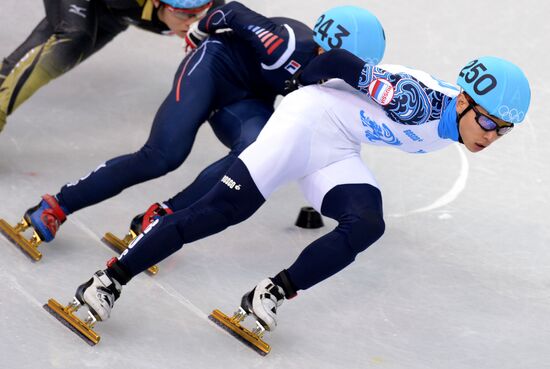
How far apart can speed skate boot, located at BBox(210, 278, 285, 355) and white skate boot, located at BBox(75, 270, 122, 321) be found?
0.56 m

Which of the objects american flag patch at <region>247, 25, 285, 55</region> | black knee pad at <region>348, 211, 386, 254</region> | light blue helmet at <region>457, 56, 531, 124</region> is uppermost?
light blue helmet at <region>457, 56, 531, 124</region>

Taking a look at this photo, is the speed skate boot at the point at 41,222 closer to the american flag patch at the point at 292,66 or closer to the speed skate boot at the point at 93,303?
the speed skate boot at the point at 93,303

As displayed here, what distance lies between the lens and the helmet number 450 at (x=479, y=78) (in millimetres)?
4828

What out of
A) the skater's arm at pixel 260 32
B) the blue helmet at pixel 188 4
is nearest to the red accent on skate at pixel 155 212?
the skater's arm at pixel 260 32

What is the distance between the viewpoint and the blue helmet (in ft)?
21.2

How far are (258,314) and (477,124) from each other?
1288 mm

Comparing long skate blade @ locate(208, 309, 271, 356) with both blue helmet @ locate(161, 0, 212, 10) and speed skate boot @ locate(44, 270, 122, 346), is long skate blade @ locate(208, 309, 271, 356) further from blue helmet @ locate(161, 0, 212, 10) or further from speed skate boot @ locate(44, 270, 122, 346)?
blue helmet @ locate(161, 0, 212, 10)

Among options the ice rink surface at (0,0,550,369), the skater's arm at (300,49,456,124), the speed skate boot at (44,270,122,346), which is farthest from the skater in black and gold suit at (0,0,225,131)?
the speed skate boot at (44,270,122,346)

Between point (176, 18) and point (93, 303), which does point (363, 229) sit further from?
point (176, 18)

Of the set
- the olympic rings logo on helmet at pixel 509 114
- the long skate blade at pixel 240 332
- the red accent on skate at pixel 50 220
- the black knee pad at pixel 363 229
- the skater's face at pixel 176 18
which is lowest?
the long skate blade at pixel 240 332

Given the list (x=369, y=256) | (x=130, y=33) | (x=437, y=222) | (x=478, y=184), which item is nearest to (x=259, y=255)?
(x=369, y=256)

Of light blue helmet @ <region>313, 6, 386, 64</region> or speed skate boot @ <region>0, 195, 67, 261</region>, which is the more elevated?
light blue helmet @ <region>313, 6, 386, 64</region>

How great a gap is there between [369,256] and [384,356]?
1.17 m

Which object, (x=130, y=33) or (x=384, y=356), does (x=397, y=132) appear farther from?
(x=130, y=33)
